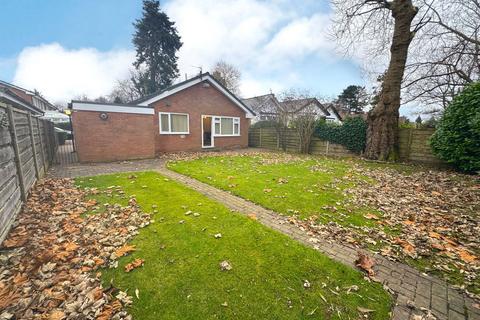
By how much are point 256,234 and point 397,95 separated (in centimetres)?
1104

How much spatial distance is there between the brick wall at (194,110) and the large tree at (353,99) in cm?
2846

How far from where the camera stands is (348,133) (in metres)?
13.0

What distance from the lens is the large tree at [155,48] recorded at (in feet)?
84.7

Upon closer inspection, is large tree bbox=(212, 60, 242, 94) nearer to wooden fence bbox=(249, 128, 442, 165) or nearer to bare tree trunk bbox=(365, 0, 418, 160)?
wooden fence bbox=(249, 128, 442, 165)

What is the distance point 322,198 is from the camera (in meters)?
5.40

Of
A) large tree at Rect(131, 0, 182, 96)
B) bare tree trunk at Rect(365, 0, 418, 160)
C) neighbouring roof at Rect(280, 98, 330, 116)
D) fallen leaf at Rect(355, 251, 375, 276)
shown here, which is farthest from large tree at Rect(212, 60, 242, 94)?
fallen leaf at Rect(355, 251, 375, 276)

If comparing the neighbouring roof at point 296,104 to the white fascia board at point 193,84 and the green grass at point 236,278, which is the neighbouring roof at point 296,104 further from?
the green grass at point 236,278

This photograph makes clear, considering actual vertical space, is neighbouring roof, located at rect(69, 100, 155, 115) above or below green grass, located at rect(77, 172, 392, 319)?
above

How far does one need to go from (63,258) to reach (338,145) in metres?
14.0

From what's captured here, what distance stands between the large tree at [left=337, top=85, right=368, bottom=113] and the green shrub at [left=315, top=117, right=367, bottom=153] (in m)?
27.5

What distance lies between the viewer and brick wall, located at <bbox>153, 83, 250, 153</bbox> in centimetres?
1362

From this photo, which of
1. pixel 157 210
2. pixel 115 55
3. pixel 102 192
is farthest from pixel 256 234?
pixel 115 55

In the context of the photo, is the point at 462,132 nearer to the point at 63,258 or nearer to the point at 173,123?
the point at 63,258

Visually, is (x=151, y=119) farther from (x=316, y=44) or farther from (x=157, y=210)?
(x=316, y=44)
